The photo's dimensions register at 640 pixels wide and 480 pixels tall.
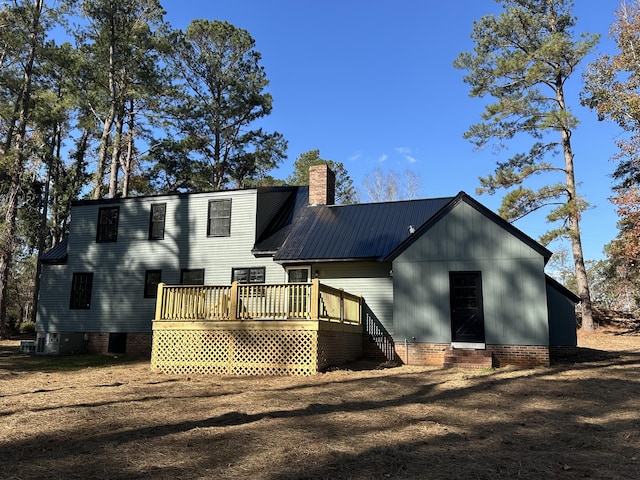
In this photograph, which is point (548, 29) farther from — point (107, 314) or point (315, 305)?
point (107, 314)

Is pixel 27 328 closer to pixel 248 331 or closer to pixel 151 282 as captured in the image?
pixel 151 282

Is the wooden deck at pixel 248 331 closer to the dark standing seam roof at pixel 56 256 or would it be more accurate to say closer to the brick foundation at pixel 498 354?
the brick foundation at pixel 498 354

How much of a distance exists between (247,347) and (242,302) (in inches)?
47.8

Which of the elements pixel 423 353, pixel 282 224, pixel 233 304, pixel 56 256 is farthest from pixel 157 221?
pixel 423 353

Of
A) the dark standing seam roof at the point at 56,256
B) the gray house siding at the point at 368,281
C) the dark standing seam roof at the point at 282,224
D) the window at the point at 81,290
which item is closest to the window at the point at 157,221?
the window at the point at 81,290

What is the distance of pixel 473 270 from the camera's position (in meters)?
12.7

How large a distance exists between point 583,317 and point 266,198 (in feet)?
50.6

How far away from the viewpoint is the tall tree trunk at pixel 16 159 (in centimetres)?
2064

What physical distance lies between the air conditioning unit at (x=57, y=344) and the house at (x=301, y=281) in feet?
0.15

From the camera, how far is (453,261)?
12.9 meters

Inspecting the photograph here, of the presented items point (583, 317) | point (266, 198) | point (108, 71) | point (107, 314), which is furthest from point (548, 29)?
point (107, 314)

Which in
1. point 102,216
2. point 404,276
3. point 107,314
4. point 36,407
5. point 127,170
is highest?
point 127,170

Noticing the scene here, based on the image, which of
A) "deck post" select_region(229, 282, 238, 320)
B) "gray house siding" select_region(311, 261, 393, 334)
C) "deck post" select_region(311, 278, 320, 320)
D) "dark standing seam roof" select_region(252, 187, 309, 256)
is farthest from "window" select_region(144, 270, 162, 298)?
"deck post" select_region(311, 278, 320, 320)

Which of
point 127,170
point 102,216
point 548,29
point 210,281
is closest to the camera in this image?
point 210,281
